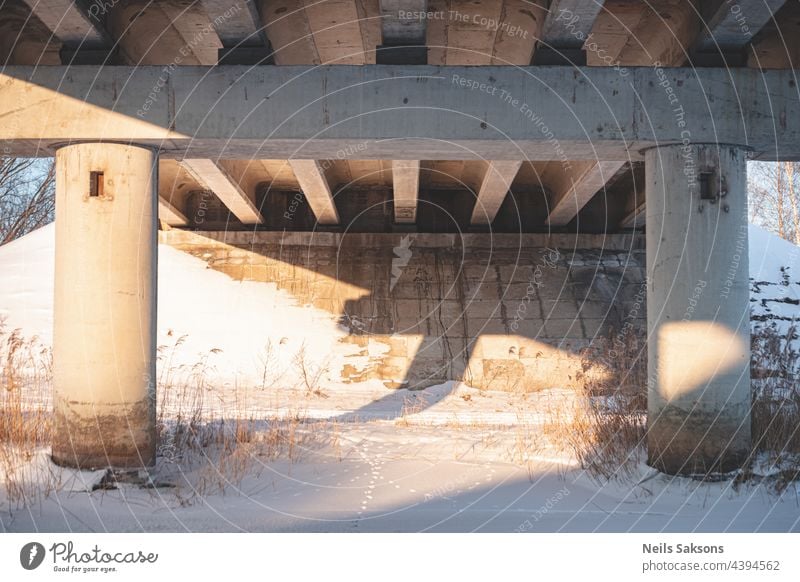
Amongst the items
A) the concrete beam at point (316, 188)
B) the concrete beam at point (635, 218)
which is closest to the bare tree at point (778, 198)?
the concrete beam at point (635, 218)

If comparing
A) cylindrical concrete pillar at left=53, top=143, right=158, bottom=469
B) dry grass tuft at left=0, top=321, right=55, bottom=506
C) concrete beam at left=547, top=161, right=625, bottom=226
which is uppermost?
concrete beam at left=547, top=161, right=625, bottom=226

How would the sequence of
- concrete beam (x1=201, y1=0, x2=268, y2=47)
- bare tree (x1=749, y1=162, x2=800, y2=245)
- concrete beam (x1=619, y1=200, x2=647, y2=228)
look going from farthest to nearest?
bare tree (x1=749, y1=162, x2=800, y2=245)
concrete beam (x1=619, y1=200, x2=647, y2=228)
concrete beam (x1=201, y1=0, x2=268, y2=47)

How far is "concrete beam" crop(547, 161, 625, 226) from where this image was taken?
38.8 feet

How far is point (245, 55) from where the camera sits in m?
7.42

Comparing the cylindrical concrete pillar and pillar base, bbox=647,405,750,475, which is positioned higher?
the cylindrical concrete pillar

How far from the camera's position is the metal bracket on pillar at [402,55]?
734 cm

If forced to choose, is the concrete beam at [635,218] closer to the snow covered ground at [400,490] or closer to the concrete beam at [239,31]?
the snow covered ground at [400,490]

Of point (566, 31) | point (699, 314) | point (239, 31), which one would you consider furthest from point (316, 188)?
point (699, 314)

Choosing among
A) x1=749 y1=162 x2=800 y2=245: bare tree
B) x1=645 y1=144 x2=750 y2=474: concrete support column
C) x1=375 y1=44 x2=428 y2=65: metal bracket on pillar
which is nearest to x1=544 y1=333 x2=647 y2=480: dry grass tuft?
x1=645 y1=144 x2=750 y2=474: concrete support column

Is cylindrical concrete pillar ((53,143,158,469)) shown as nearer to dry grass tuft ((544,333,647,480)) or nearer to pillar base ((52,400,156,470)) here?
pillar base ((52,400,156,470))

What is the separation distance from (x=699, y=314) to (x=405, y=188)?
21.7ft

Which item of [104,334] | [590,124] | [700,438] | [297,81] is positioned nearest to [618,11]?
[590,124]

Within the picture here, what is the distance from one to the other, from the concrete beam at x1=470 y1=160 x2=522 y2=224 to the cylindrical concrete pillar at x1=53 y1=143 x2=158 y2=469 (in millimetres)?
4901

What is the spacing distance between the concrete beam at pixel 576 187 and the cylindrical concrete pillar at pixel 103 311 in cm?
652
